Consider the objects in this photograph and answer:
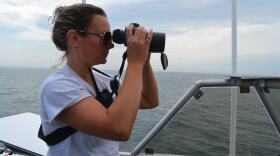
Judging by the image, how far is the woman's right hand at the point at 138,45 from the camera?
1134 millimetres

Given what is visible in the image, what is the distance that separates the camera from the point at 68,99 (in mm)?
1091

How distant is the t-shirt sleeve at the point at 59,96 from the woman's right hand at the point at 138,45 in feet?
0.54

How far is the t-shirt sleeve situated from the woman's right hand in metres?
0.16

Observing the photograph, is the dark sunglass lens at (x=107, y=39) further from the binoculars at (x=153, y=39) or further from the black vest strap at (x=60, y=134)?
the black vest strap at (x=60, y=134)

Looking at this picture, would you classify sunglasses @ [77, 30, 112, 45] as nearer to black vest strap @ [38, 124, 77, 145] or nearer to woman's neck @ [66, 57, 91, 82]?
woman's neck @ [66, 57, 91, 82]

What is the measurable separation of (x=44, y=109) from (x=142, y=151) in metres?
1.18

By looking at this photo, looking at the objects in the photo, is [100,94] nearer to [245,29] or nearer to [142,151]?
[142,151]

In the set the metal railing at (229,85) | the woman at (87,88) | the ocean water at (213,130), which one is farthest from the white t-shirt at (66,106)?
the ocean water at (213,130)

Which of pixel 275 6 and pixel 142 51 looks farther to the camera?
pixel 275 6

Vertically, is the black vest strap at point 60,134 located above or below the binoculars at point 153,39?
below

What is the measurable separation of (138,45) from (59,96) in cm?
26

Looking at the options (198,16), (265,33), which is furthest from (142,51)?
(198,16)

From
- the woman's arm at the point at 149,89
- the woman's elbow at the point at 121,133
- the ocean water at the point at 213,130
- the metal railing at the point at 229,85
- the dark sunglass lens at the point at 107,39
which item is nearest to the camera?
the woman's elbow at the point at 121,133

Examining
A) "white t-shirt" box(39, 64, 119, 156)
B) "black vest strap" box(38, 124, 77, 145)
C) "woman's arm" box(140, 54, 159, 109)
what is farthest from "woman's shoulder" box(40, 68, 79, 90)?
"woman's arm" box(140, 54, 159, 109)
